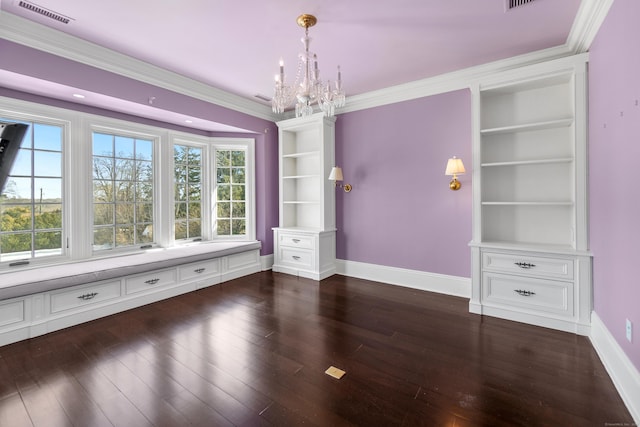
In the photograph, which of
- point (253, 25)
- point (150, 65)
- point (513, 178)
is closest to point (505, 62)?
point (513, 178)

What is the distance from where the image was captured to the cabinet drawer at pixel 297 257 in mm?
4488

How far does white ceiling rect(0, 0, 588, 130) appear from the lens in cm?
229

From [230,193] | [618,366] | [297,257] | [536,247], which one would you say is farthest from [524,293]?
[230,193]

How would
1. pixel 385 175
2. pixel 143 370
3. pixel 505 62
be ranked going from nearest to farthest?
1. pixel 143 370
2. pixel 505 62
3. pixel 385 175

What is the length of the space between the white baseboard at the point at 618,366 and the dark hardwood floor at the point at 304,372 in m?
0.06

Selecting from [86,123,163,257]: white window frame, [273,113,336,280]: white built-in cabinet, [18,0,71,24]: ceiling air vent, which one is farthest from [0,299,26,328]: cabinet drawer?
[273,113,336,280]: white built-in cabinet

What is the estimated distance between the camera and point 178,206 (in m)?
4.48

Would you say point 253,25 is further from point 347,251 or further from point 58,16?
point 347,251

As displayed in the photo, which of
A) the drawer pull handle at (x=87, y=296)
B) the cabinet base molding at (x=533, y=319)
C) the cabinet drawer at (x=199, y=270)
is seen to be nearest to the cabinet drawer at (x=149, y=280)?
the cabinet drawer at (x=199, y=270)

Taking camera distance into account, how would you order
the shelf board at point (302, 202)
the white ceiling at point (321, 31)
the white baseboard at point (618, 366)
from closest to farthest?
the white baseboard at point (618, 366)
the white ceiling at point (321, 31)
the shelf board at point (302, 202)

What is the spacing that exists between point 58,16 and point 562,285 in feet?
16.6

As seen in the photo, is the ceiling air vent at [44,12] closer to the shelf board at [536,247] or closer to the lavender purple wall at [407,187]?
the lavender purple wall at [407,187]

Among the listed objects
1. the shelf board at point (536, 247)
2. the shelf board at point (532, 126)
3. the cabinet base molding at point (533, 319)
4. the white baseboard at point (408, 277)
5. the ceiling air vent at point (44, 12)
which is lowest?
the cabinet base molding at point (533, 319)

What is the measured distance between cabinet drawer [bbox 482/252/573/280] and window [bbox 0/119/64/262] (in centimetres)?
483
